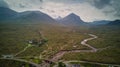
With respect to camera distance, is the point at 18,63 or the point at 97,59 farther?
the point at 97,59

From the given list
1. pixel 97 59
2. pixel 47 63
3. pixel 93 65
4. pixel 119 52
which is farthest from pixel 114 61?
pixel 47 63

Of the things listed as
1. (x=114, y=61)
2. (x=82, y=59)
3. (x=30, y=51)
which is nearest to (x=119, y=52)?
(x=114, y=61)

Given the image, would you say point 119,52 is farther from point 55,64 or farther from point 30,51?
point 30,51

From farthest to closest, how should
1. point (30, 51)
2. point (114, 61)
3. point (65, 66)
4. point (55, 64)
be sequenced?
point (30, 51), point (114, 61), point (55, 64), point (65, 66)

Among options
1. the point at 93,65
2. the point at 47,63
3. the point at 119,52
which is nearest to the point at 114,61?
the point at 93,65

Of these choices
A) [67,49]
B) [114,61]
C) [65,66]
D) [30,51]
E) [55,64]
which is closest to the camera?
[65,66]

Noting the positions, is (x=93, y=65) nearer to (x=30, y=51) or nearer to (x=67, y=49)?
(x=67, y=49)

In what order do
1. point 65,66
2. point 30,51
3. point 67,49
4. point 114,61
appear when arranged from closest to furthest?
1. point 65,66
2. point 114,61
3. point 30,51
4. point 67,49

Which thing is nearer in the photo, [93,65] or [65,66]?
[65,66]
